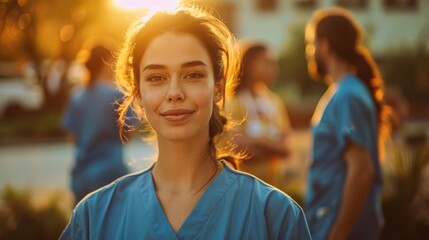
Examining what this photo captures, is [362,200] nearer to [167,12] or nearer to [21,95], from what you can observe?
[167,12]

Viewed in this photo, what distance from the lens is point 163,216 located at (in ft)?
7.80

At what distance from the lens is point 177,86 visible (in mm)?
2371

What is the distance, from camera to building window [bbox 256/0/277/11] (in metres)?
43.8

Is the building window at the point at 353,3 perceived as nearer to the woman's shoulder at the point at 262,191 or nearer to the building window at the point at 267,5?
the building window at the point at 267,5

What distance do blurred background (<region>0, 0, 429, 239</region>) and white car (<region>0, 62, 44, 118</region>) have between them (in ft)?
0.11

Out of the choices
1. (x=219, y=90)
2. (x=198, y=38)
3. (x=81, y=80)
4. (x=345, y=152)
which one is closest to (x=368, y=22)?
(x=81, y=80)

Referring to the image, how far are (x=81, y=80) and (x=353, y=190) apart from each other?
189 inches

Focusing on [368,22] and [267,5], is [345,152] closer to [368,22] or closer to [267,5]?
[368,22]

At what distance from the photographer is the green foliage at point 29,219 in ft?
22.2

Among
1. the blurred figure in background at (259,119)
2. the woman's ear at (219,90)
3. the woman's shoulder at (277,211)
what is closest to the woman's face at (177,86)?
the woman's ear at (219,90)

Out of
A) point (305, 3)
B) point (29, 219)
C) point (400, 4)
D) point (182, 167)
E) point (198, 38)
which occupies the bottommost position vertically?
point (400, 4)

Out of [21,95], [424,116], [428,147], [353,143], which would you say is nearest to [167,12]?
[353,143]

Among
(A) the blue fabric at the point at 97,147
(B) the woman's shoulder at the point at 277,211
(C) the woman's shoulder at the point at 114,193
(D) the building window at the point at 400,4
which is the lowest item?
(D) the building window at the point at 400,4

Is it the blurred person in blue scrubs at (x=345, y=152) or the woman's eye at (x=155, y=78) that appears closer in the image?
the woman's eye at (x=155, y=78)
